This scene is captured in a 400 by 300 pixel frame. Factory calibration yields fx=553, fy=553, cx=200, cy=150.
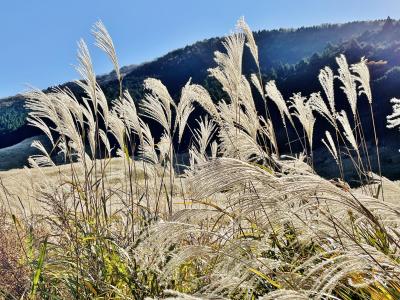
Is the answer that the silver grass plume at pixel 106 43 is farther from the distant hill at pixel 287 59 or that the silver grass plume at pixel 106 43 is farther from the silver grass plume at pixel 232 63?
the distant hill at pixel 287 59

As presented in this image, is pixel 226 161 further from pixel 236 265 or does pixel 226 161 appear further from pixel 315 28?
pixel 315 28

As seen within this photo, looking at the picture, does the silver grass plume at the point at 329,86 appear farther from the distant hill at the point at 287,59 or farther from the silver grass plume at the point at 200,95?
the distant hill at the point at 287,59

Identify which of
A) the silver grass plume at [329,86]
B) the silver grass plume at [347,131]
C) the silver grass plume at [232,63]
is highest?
the silver grass plume at [232,63]

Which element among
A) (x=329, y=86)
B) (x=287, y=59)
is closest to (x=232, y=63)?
(x=329, y=86)

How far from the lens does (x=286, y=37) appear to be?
115 meters

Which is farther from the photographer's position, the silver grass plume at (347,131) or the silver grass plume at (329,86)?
the silver grass plume at (329,86)

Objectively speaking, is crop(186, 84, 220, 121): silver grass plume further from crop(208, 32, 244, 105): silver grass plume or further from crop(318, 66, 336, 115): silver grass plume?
crop(318, 66, 336, 115): silver grass plume

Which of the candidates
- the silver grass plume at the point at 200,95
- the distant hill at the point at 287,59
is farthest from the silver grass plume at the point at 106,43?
the distant hill at the point at 287,59

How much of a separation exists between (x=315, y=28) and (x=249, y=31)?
117261 millimetres

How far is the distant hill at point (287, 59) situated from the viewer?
42.6 meters

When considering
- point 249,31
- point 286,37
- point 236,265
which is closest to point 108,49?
point 249,31

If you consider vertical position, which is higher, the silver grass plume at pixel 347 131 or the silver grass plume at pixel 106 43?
the silver grass plume at pixel 106 43

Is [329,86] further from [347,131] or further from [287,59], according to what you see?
[287,59]

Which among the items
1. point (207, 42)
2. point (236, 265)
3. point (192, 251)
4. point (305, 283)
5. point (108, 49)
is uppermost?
point (207, 42)
